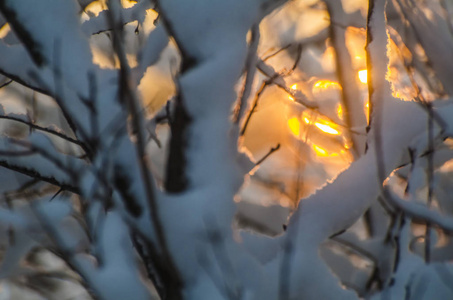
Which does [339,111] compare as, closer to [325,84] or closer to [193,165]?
[325,84]

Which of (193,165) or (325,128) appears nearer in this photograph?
(193,165)

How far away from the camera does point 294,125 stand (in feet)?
12.1

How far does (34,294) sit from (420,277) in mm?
3410

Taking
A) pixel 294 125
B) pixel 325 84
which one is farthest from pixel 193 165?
pixel 325 84

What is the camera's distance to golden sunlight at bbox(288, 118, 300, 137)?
3585 millimetres

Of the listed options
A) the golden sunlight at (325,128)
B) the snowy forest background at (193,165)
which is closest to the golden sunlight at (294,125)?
the golden sunlight at (325,128)

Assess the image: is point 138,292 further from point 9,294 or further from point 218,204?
point 9,294

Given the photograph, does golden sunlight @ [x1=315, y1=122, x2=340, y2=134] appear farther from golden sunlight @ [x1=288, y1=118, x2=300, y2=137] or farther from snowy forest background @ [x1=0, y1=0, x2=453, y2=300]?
snowy forest background @ [x1=0, y1=0, x2=453, y2=300]

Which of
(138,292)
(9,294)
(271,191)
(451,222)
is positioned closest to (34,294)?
(9,294)

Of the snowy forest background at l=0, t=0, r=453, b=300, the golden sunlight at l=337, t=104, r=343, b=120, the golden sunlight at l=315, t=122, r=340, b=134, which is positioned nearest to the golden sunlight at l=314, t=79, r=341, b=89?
the golden sunlight at l=337, t=104, r=343, b=120

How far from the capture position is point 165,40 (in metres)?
1.63

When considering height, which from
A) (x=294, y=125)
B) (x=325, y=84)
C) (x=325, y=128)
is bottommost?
(x=325, y=128)

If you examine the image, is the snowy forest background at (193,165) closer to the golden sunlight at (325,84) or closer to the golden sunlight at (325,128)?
the golden sunlight at (325,128)

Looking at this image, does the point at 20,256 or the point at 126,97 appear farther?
the point at 20,256
